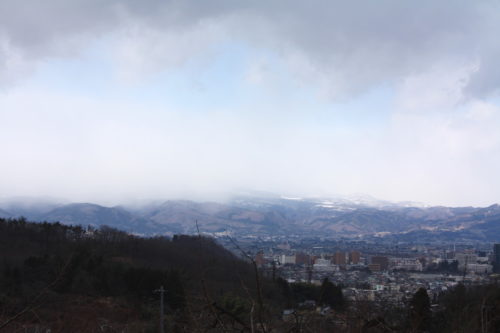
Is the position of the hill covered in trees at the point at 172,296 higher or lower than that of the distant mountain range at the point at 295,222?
higher

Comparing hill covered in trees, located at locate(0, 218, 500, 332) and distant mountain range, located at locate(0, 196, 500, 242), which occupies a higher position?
hill covered in trees, located at locate(0, 218, 500, 332)

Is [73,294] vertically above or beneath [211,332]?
beneath

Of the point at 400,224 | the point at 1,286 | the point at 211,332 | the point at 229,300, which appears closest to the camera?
the point at 211,332

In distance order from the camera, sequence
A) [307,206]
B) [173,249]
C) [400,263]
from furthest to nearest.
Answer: [307,206] → [400,263] → [173,249]

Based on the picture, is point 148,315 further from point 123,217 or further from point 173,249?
point 123,217

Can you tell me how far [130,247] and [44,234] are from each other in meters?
4.97

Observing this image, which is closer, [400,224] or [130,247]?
[130,247]

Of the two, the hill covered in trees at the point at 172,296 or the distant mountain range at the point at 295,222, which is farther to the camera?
the distant mountain range at the point at 295,222

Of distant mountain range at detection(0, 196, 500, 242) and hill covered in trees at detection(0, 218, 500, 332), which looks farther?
distant mountain range at detection(0, 196, 500, 242)

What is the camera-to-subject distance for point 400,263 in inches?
1474

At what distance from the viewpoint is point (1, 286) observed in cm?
1516

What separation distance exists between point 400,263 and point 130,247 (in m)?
22.4

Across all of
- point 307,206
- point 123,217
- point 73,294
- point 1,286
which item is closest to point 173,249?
point 73,294

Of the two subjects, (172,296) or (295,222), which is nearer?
(172,296)
